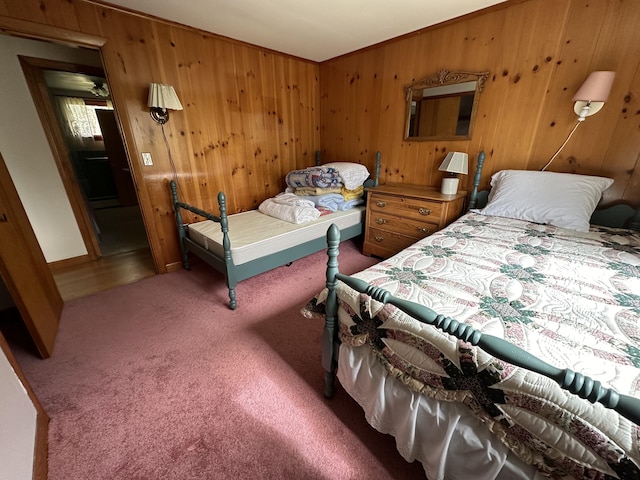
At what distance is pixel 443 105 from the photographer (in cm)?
249

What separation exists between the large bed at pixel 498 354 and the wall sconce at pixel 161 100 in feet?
6.83

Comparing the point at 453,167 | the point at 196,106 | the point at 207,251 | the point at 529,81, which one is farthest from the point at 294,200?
the point at 529,81

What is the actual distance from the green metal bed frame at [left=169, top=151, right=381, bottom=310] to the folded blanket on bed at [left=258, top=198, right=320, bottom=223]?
225 mm

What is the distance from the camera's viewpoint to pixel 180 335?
1808 mm

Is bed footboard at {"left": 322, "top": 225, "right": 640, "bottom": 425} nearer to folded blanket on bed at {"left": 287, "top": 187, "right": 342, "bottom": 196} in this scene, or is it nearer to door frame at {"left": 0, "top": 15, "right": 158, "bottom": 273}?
folded blanket on bed at {"left": 287, "top": 187, "right": 342, "bottom": 196}

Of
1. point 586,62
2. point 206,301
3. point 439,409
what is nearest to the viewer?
point 439,409

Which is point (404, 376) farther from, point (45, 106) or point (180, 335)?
point (45, 106)

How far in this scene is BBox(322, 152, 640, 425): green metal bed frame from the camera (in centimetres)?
51

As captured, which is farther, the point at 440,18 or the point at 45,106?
the point at 45,106

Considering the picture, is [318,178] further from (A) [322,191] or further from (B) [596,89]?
(B) [596,89]

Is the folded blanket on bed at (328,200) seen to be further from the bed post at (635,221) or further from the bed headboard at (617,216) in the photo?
the bed post at (635,221)

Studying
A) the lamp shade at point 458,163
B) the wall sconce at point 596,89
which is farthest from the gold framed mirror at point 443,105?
the wall sconce at point 596,89

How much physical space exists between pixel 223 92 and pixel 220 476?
300 cm

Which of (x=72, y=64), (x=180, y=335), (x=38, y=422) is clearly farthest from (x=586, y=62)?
(x=72, y=64)
